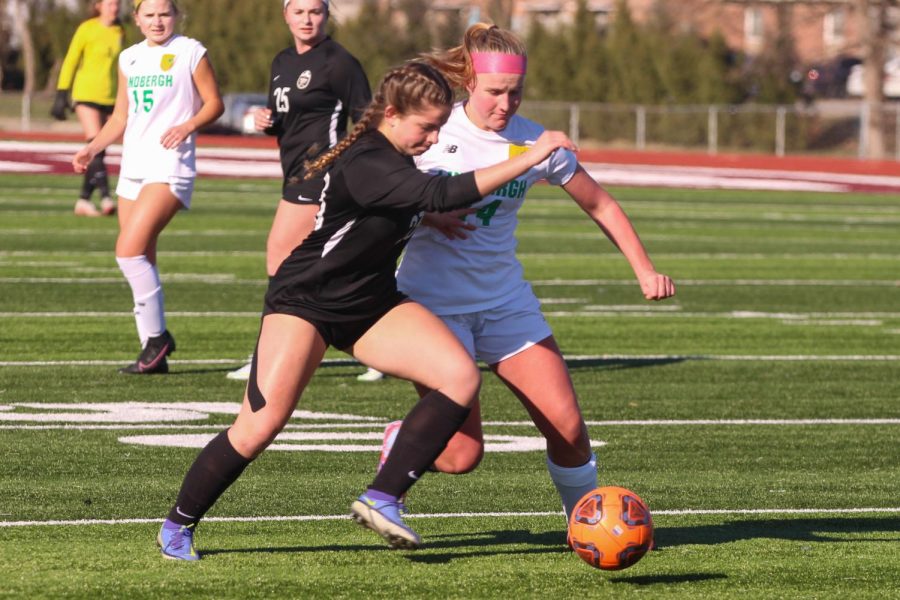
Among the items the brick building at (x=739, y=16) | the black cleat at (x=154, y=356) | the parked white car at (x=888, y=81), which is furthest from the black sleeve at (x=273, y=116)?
the parked white car at (x=888, y=81)

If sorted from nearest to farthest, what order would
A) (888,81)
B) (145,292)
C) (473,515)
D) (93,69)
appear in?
(473,515)
(145,292)
(93,69)
(888,81)

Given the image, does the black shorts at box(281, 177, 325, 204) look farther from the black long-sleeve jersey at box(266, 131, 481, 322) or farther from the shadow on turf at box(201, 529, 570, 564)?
the black long-sleeve jersey at box(266, 131, 481, 322)

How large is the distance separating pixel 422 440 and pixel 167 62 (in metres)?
5.35

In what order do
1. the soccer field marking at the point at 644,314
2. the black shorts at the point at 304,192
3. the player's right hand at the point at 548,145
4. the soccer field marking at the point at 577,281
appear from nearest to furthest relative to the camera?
the player's right hand at the point at 548,145 → the black shorts at the point at 304,192 → the soccer field marking at the point at 644,314 → the soccer field marking at the point at 577,281

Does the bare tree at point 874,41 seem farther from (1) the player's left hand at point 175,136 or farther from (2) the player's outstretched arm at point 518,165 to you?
(2) the player's outstretched arm at point 518,165

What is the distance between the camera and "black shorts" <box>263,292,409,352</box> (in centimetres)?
582

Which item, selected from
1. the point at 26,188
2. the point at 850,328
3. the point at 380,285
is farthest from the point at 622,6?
the point at 380,285

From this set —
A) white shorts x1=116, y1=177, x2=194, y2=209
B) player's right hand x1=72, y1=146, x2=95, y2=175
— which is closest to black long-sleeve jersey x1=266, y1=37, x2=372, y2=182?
white shorts x1=116, y1=177, x2=194, y2=209

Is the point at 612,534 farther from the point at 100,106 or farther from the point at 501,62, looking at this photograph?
the point at 100,106

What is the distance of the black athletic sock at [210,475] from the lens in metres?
5.79

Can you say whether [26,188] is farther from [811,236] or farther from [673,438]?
[673,438]

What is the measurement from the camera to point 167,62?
1058 centimetres

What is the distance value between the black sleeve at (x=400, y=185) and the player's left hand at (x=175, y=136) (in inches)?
184

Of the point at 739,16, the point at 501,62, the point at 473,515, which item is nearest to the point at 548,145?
the point at 501,62
